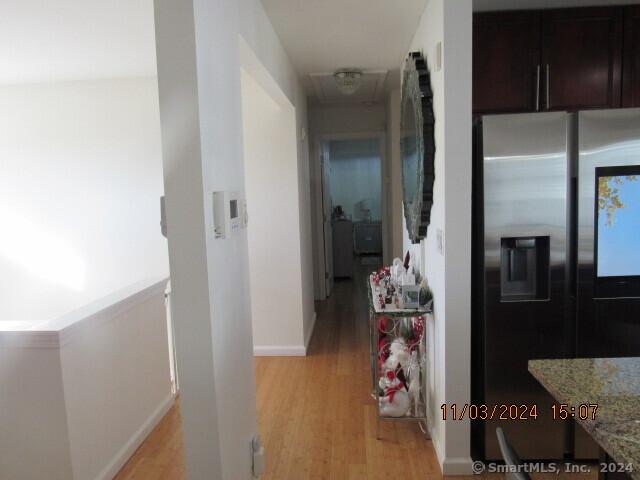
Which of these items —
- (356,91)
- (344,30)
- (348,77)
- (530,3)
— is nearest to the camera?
(530,3)

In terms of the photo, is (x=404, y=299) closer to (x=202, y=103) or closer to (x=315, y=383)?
(x=315, y=383)

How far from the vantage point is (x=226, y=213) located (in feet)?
5.35

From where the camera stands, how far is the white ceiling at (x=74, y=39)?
2420 mm

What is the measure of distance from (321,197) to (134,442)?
3.81 metres

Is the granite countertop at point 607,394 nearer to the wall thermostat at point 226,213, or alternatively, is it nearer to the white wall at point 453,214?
Result: the white wall at point 453,214

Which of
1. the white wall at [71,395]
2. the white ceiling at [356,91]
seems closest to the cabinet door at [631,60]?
the white ceiling at [356,91]

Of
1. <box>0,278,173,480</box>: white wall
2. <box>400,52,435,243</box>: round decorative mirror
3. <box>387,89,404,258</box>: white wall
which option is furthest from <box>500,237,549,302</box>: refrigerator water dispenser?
<box>387,89,404,258</box>: white wall

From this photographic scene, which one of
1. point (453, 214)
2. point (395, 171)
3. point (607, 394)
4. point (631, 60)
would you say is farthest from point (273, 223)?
point (607, 394)

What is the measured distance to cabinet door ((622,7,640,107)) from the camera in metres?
2.55

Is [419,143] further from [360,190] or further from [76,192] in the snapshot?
[360,190]

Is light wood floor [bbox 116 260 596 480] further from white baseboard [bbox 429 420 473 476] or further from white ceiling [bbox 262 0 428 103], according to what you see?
white ceiling [bbox 262 0 428 103]

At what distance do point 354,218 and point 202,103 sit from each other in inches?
332

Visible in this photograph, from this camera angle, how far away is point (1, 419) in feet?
6.71

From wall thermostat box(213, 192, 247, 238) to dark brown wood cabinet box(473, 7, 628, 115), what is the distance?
155cm
